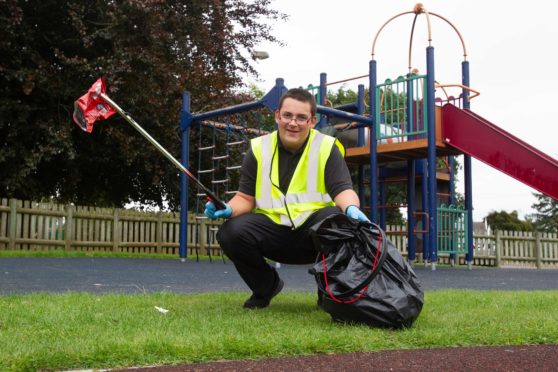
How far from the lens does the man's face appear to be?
3941 mm

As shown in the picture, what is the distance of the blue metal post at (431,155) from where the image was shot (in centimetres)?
1048

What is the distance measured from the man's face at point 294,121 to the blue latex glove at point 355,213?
0.57m

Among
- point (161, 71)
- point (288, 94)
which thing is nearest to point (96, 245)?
point (161, 71)

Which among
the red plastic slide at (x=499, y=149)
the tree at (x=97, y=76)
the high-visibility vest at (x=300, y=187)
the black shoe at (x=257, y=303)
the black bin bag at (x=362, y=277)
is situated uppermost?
the tree at (x=97, y=76)

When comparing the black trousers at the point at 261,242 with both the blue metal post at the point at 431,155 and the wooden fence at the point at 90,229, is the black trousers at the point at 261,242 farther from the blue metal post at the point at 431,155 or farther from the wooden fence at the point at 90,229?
the wooden fence at the point at 90,229

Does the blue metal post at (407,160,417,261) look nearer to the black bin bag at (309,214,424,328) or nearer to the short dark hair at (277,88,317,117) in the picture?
the short dark hair at (277,88,317,117)

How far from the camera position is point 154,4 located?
13094 millimetres

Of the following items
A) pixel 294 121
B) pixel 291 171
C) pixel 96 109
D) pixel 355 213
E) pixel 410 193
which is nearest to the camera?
pixel 355 213

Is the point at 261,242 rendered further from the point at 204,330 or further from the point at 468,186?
the point at 468,186

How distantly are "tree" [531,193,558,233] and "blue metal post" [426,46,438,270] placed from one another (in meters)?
43.2

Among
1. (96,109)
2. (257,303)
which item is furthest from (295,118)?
(96,109)

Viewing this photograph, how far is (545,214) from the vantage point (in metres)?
52.9

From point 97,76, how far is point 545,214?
4765 centimetres

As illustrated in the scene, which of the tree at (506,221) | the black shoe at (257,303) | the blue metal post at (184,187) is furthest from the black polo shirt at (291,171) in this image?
the tree at (506,221)
